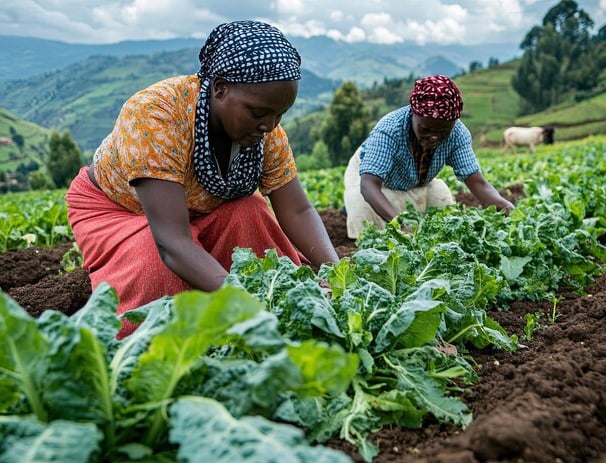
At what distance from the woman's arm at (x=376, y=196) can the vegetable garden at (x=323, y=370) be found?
127 centimetres

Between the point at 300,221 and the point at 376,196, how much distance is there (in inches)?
58.2

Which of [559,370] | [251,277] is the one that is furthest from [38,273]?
[559,370]

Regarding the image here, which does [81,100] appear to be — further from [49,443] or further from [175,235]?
[49,443]

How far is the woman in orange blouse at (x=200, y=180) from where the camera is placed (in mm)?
2756

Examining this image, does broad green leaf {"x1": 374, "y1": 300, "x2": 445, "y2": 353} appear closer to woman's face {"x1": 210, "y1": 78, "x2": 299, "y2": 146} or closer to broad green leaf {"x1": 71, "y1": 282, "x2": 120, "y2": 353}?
broad green leaf {"x1": 71, "y1": 282, "x2": 120, "y2": 353}

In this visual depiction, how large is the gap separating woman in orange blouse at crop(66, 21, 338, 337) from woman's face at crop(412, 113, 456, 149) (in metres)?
1.42

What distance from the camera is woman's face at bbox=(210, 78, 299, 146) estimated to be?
2691mm

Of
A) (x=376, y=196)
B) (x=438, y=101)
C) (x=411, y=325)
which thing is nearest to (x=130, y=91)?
(x=376, y=196)

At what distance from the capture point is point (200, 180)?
3.20 meters

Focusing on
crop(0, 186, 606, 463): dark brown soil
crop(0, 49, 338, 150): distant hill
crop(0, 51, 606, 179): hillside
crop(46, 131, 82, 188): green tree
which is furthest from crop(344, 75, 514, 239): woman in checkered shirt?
crop(0, 49, 338, 150): distant hill

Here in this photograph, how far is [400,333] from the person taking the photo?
222 centimetres

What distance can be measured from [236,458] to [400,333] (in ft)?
3.50

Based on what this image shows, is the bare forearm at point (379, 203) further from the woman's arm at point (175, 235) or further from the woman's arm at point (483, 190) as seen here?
the woman's arm at point (175, 235)

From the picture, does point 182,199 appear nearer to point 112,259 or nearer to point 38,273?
point 112,259
